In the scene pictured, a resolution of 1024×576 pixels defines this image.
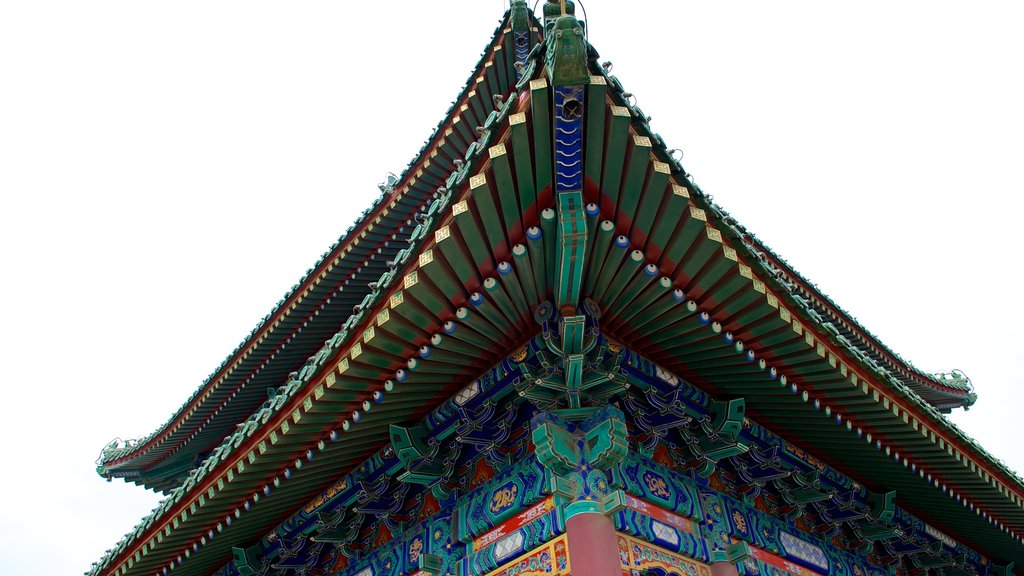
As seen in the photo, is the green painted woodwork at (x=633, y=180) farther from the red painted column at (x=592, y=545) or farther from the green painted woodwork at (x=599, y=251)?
the red painted column at (x=592, y=545)

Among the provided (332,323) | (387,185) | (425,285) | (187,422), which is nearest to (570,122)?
(425,285)

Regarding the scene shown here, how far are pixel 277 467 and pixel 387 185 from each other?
5602 millimetres

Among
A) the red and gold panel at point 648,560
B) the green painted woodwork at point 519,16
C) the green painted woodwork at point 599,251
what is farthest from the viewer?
the green painted woodwork at point 519,16

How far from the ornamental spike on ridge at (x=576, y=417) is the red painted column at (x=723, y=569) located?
0.07ft

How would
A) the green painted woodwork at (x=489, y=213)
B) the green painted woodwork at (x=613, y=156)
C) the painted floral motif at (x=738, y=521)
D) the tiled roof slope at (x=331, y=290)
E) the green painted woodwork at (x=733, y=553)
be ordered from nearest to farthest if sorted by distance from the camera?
the green painted woodwork at (x=613, y=156) < the green painted woodwork at (x=489, y=213) < the green painted woodwork at (x=733, y=553) < the painted floral motif at (x=738, y=521) < the tiled roof slope at (x=331, y=290)

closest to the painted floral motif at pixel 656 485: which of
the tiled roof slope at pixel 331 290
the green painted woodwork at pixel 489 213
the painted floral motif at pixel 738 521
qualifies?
the painted floral motif at pixel 738 521

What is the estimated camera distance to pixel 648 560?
5.72 metres

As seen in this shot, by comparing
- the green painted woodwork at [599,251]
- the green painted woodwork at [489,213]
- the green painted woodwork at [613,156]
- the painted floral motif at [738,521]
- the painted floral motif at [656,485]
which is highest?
the green painted woodwork at [613,156]

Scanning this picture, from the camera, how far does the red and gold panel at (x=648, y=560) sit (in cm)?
556

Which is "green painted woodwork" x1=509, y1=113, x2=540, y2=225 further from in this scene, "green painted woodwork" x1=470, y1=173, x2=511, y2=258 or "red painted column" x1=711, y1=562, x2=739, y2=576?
"red painted column" x1=711, y1=562, x2=739, y2=576

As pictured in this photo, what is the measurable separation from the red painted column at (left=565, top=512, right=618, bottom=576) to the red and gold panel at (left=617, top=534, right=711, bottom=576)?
0.52 feet

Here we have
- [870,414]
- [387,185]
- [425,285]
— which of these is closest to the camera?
[425,285]

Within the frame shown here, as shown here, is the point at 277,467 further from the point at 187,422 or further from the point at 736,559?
the point at 187,422

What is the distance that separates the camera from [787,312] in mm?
5871
